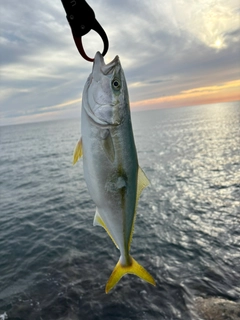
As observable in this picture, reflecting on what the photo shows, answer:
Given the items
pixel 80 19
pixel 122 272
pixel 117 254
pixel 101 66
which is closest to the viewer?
pixel 80 19

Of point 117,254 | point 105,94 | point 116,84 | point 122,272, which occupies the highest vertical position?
point 116,84

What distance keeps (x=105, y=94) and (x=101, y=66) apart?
0.36 meters

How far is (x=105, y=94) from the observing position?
3402 millimetres

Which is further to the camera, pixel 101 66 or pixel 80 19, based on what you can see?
pixel 101 66

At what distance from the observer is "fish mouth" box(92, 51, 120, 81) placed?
3340 mm

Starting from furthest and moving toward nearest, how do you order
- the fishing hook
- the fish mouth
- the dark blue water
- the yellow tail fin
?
the dark blue water < the yellow tail fin < the fish mouth < the fishing hook

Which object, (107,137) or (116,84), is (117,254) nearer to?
(107,137)

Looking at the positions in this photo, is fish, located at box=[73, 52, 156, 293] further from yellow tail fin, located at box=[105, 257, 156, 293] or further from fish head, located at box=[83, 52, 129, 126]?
yellow tail fin, located at box=[105, 257, 156, 293]

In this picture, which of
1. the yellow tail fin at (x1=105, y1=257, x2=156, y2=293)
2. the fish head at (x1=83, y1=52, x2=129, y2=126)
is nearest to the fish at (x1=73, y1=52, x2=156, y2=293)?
the fish head at (x1=83, y1=52, x2=129, y2=126)

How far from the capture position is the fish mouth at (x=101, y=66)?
11.0ft

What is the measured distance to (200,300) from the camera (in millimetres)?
10375

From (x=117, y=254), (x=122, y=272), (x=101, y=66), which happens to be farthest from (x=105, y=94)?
(x=117, y=254)

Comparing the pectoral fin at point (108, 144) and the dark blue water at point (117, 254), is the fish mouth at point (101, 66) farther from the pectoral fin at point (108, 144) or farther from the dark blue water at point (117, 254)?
the dark blue water at point (117, 254)

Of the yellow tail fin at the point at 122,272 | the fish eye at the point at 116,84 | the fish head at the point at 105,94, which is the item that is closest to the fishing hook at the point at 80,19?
the fish head at the point at 105,94
